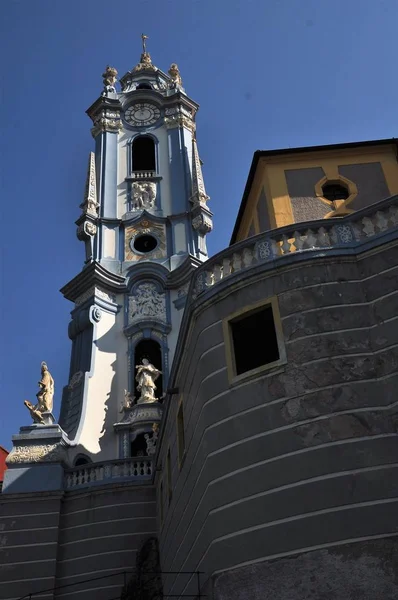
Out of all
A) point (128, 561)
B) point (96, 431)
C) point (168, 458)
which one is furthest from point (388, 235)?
point (96, 431)

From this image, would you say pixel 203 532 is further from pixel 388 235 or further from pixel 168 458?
pixel 388 235

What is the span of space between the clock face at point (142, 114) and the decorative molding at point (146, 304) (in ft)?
39.7

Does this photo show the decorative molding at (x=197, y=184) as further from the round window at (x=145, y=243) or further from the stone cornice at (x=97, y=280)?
the stone cornice at (x=97, y=280)

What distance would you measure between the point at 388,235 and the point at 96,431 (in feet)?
53.6

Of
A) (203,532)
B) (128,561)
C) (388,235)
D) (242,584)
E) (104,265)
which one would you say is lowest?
(242,584)

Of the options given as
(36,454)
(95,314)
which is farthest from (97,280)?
(36,454)

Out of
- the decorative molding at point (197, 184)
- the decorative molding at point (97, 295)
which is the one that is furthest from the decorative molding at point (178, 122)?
the decorative molding at point (97, 295)

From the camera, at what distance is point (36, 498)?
67.5ft

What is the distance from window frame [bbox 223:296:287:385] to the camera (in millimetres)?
10859

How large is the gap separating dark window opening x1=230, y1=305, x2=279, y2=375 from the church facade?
0.03 m

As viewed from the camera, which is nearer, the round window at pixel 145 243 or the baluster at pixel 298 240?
the baluster at pixel 298 240

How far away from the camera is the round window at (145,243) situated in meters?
31.4

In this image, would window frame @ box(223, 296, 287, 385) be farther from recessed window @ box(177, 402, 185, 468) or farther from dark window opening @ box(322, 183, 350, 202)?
dark window opening @ box(322, 183, 350, 202)

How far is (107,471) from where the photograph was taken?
2133cm
